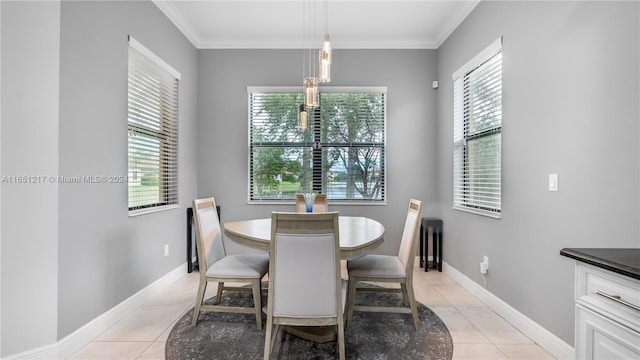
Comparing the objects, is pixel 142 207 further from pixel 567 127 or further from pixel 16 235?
pixel 567 127

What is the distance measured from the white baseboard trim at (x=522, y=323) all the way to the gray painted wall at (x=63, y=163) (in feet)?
10.2

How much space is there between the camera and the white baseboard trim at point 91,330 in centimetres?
180

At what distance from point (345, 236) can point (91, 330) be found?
6.22 feet

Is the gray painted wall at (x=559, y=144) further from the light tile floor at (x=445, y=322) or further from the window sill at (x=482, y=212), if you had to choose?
the light tile floor at (x=445, y=322)

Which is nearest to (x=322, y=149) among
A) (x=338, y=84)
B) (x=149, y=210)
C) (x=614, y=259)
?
(x=338, y=84)

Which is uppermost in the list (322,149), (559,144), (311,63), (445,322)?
(311,63)

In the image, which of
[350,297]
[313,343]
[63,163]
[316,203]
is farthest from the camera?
[316,203]

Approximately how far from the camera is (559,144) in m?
1.91

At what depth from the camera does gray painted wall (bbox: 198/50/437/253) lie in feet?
12.9

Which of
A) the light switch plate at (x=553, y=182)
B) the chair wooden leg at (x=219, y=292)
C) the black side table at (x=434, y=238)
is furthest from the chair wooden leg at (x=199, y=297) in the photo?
the black side table at (x=434, y=238)

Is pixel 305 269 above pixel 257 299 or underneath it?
above

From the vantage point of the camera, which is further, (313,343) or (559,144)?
(313,343)

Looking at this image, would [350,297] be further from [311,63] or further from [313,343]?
[311,63]

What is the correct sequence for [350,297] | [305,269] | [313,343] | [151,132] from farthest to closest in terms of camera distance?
[151,132], [350,297], [313,343], [305,269]
